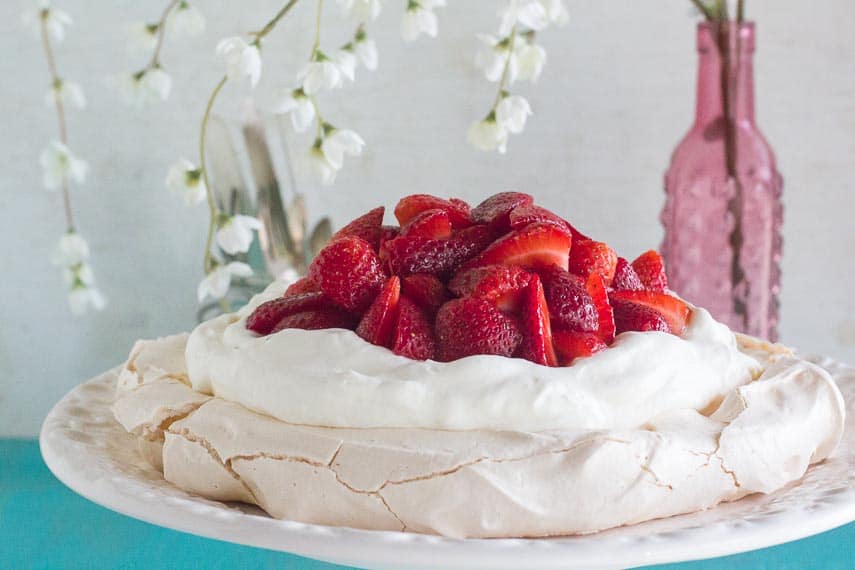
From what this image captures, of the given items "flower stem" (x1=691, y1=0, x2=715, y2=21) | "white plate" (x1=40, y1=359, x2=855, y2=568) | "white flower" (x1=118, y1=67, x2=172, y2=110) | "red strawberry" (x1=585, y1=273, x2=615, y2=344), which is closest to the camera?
"white plate" (x1=40, y1=359, x2=855, y2=568)

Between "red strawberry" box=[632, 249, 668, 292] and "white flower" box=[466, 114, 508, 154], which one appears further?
"white flower" box=[466, 114, 508, 154]

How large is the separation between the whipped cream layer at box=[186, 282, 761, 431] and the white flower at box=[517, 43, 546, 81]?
0.61 meters

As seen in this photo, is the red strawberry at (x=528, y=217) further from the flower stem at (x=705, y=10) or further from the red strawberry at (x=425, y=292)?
the flower stem at (x=705, y=10)

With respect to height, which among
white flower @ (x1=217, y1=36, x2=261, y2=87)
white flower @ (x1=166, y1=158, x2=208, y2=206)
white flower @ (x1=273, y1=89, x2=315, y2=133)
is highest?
white flower @ (x1=217, y1=36, x2=261, y2=87)

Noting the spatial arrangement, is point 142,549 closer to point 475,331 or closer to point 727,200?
point 475,331

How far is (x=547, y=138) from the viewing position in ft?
8.49

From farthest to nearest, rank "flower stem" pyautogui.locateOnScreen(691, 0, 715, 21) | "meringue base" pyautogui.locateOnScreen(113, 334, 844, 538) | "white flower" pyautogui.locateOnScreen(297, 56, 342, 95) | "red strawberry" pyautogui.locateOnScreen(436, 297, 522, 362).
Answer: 1. "flower stem" pyautogui.locateOnScreen(691, 0, 715, 21)
2. "white flower" pyautogui.locateOnScreen(297, 56, 342, 95)
3. "red strawberry" pyautogui.locateOnScreen(436, 297, 522, 362)
4. "meringue base" pyautogui.locateOnScreen(113, 334, 844, 538)

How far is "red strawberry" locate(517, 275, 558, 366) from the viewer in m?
1.18

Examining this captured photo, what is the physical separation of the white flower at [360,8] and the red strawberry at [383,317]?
44 cm

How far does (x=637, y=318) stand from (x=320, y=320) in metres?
0.39

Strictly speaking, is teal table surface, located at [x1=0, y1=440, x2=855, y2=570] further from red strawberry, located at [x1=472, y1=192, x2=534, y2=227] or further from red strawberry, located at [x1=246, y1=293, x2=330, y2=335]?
red strawberry, located at [x1=472, y1=192, x2=534, y2=227]

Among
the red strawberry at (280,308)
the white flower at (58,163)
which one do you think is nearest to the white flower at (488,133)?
the red strawberry at (280,308)

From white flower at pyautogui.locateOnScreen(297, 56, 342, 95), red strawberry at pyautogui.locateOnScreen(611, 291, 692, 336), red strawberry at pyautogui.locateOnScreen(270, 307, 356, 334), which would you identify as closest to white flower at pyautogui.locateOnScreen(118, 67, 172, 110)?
white flower at pyautogui.locateOnScreen(297, 56, 342, 95)

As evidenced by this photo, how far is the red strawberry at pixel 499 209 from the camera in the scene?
1.35 meters
